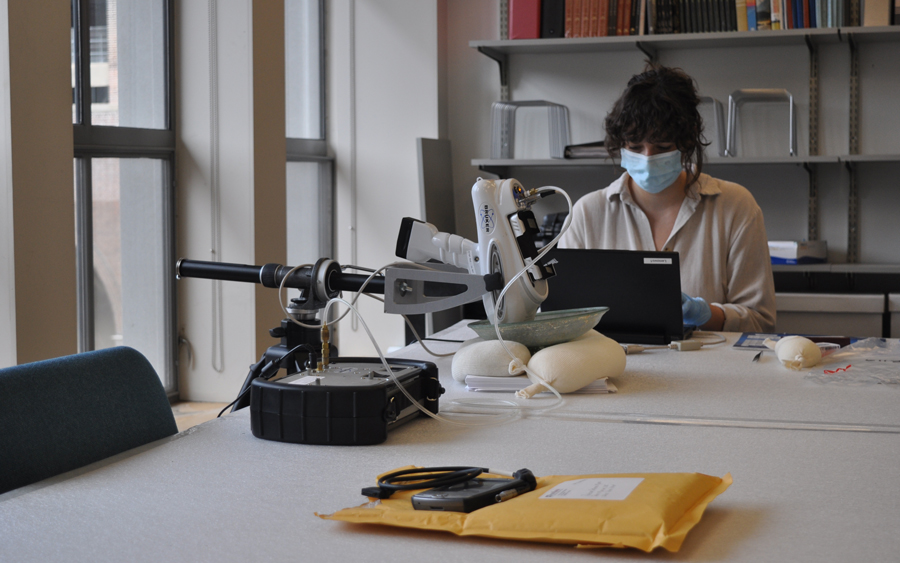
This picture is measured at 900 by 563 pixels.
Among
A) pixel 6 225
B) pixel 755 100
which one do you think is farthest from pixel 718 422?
pixel 755 100

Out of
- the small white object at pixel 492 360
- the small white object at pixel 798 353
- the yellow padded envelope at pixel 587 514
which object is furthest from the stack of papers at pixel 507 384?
the yellow padded envelope at pixel 587 514

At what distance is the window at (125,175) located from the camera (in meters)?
2.56

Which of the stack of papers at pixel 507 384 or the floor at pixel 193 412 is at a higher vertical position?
the stack of papers at pixel 507 384

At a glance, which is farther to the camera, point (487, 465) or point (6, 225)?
point (6, 225)

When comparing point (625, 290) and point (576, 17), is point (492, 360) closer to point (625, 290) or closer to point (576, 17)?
point (625, 290)

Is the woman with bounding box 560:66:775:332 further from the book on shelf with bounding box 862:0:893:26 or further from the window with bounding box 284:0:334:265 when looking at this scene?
the window with bounding box 284:0:334:265

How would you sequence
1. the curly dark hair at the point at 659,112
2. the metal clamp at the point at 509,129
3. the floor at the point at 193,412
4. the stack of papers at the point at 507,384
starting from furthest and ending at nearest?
the metal clamp at the point at 509,129, the floor at the point at 193,412, the curly dark hair at the point at 659,112, the stack of papers at the point at 507,384

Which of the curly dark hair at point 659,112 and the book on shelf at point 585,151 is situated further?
the book on shelf at point 585,151

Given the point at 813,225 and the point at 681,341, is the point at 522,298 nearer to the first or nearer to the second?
the point at 681,341

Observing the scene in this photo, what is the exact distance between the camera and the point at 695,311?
1.94 metres

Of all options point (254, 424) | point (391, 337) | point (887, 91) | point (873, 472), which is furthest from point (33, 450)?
point (887, 91)

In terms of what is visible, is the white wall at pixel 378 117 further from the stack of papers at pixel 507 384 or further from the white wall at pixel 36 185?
the stack of papers at pixel 507 384

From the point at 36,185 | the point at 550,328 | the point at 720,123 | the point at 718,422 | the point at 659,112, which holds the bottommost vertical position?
the point at 718,422

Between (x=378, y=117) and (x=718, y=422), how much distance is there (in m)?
2.87
